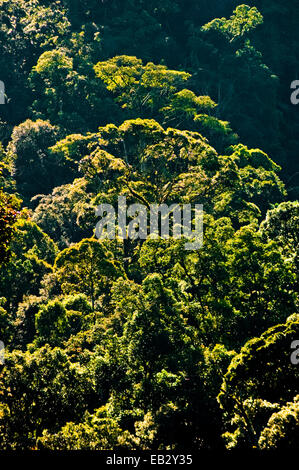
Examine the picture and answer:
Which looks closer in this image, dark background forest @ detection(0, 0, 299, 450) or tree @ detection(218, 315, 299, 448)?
tree @ detection(218, 315, 299, 448)

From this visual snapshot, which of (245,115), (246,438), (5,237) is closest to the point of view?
(5,237)

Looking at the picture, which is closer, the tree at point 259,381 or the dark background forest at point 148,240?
the tree at point 259,381

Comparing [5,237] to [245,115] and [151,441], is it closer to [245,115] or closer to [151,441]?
[151,441]

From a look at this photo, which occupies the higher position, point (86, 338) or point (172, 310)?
point (172, 310)

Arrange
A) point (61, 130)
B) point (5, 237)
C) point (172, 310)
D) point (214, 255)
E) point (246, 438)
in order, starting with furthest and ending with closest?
point (61, 130) → point (214, 255) → point (172, 310) → point (246, 438) → point (5, 237)

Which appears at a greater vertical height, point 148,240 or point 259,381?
point 148,240

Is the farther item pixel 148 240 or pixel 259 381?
pixel 148 240

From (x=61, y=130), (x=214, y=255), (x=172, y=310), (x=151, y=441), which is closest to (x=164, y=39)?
(x=61, y=130)

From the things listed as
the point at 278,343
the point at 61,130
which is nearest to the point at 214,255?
Answer: the point at 278,343

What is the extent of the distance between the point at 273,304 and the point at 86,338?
856 cm

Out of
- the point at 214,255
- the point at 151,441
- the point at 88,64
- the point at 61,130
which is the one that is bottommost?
the point at 151,441

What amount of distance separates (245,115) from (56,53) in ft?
82.4

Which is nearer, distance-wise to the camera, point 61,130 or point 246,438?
point 246,438

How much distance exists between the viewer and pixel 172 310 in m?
14.2
